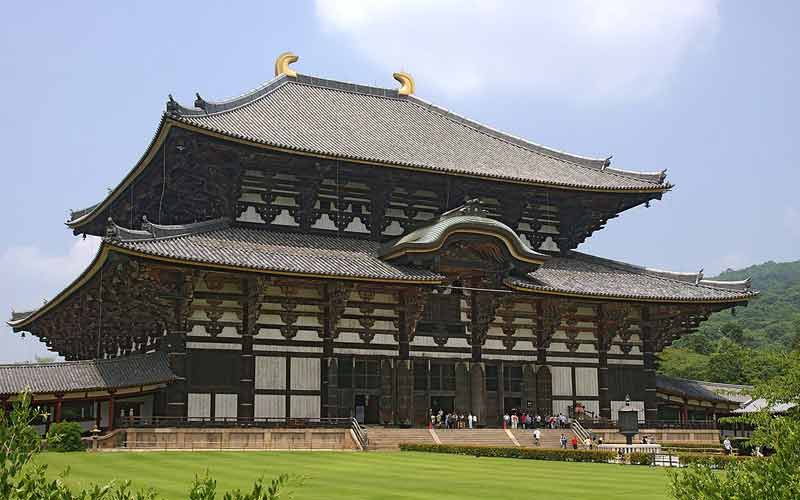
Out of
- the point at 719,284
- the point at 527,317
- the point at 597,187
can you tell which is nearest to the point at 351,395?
the point at 527,317

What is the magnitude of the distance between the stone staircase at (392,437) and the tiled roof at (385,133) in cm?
1243

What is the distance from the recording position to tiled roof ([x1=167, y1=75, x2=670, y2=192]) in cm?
4281

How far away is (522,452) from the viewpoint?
33.9m

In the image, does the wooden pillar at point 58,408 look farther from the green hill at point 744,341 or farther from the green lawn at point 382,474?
the green hill at point 744,341

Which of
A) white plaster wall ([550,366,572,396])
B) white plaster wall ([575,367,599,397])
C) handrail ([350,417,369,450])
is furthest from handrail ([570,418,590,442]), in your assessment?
handrail ([350,417,369,450])

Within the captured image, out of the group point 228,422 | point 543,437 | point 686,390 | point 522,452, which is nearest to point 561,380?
point 543,437

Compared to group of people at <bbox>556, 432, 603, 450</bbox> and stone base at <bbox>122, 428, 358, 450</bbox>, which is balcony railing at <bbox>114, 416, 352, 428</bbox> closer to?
stone base at <bbox>122, 428, 358, 450</bbox>

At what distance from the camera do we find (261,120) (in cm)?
4506

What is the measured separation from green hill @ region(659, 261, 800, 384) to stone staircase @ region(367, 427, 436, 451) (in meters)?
15.9

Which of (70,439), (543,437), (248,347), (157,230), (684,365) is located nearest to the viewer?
(70,439)

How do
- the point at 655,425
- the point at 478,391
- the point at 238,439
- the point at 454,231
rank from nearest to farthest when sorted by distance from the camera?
the point at 238,439 → the point at 454,231 → the point at 478,391 → the point at 655,425

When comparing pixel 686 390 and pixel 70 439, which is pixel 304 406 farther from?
pixel 686 390

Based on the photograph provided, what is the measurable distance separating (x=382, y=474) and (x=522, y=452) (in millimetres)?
10235

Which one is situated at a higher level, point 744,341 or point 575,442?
point 744,341
